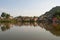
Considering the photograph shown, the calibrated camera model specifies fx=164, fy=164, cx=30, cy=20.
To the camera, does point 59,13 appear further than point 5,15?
No

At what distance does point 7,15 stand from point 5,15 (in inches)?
61.0

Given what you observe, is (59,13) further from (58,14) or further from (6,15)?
(6,15)

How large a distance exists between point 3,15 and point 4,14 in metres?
0.69

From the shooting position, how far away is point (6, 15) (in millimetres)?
80312

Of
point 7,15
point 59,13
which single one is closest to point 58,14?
point 59,13

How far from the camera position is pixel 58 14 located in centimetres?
5025

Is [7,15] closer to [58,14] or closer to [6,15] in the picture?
[6,15]

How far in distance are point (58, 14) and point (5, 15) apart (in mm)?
36756

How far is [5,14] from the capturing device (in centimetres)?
8119

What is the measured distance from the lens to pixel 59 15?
49.5 metres

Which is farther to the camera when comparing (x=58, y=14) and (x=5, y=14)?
(x=5, y=14)

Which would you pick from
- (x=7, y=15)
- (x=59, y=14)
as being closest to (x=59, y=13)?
(x=59, y=14)

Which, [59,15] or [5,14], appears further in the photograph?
[5,14]

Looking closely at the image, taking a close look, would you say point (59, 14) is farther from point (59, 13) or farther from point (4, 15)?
point (4, 15)
